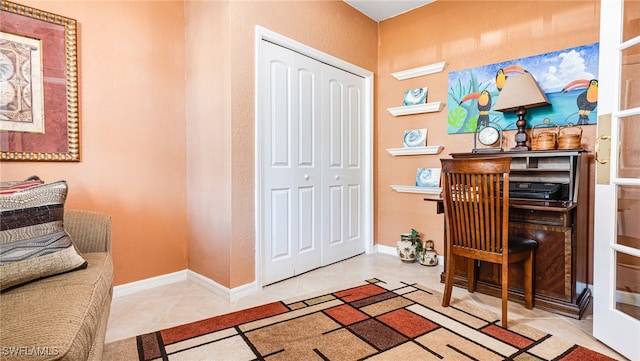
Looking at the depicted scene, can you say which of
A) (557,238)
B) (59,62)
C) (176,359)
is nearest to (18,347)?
(176,359)

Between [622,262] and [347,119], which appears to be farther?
[347,119]

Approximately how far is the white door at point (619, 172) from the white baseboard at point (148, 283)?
115 inches

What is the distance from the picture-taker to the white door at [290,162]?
8.64ft

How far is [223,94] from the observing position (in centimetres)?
239

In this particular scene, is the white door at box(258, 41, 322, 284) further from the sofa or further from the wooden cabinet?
the wooden cabinet

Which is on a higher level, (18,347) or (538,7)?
(538,7)

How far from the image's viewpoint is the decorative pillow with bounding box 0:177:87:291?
46.1 inches

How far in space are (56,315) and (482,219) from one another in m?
2.08

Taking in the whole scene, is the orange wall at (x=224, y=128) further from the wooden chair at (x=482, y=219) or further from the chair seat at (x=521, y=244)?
the chair seat at (x=521, y=244)

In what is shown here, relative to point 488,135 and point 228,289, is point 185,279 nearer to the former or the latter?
point 228,289

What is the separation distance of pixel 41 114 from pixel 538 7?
3787 millimetres

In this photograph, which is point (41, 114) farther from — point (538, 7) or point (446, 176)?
point (538, 7)

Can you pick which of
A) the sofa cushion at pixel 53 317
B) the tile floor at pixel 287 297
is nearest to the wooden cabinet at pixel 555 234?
the tile floor at pixel 287 297

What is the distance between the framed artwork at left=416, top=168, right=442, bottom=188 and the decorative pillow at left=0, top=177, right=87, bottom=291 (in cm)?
283
